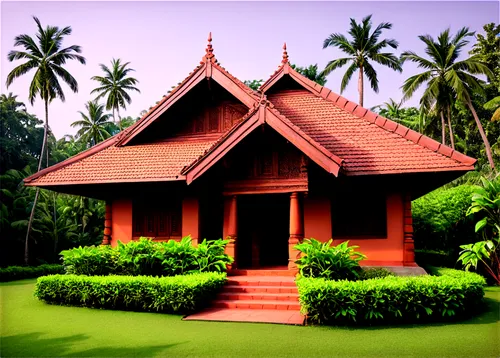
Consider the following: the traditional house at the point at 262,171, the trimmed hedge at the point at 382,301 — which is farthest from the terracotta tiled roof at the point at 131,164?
the trimmed hedge at the point at 382,301

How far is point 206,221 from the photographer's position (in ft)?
44.9

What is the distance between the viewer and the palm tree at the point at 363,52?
103 ft

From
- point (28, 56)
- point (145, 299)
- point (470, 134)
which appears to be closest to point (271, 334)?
point (145, 299)

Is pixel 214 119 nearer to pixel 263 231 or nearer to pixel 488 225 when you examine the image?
pixel 263 231

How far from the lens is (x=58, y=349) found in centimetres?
655

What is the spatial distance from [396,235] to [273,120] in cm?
474

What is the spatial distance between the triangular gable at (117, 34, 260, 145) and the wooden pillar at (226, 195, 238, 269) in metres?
3.33

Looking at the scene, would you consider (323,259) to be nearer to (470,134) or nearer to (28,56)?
(28,56)

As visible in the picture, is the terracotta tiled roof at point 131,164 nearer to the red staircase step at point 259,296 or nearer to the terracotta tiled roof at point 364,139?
the terracotta tiled roof at point 364,139

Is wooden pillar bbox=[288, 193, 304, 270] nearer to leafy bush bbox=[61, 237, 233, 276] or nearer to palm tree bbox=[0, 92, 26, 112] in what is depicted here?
leafy bush bbox=[61, 237, 233, 276]

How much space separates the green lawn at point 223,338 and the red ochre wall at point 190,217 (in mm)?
4492

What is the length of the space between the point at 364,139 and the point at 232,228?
466 cm

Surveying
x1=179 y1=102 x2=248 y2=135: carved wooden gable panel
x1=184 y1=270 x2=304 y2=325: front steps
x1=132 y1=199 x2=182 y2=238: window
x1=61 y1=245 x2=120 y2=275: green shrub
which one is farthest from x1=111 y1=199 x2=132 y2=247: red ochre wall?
x1=184 y1=270 x2=304 y2=325: front steps

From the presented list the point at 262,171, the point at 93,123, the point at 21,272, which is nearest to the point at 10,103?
the point at 93,123
